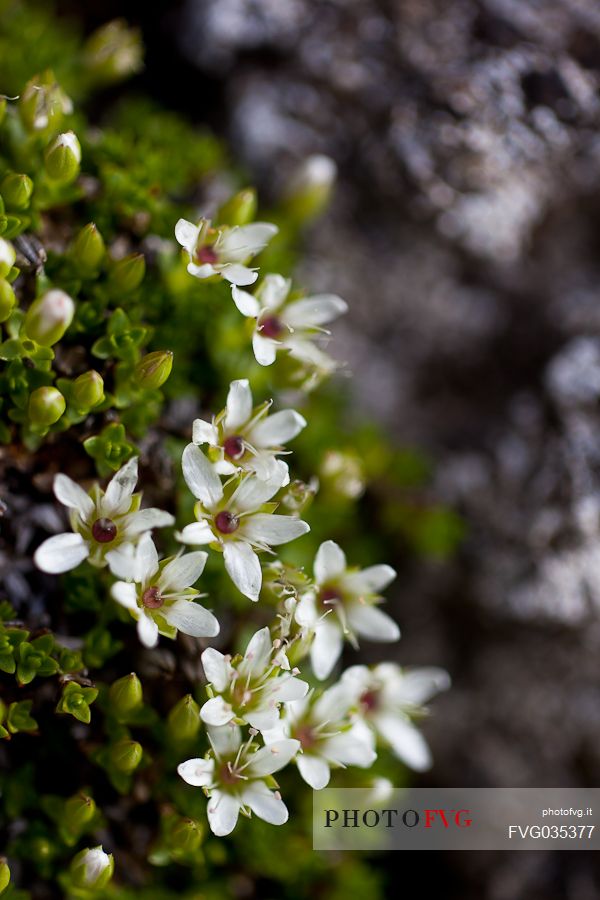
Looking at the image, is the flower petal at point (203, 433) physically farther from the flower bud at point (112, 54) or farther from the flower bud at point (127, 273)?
the flower bud at point (112, 54)

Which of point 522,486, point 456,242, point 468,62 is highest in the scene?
point 468,62

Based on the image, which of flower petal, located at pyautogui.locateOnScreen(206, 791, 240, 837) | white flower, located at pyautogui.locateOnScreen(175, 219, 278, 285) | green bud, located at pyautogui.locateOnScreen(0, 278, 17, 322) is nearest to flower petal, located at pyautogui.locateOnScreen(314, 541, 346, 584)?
flower petal, located at pyautogui.locateOnScreen(206, 791, 240, 837)

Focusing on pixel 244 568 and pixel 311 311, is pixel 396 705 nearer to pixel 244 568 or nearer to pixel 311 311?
pixel 244 568

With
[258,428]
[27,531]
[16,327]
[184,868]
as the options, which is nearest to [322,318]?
[258,428]

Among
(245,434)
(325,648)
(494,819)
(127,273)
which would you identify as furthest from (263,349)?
(494,819)

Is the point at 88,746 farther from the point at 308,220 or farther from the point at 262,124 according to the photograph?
the point at 262,124

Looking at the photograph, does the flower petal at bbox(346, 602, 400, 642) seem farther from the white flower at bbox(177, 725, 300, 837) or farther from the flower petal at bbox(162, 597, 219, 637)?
the flower petal at bbox(162, 597, 219, 637)
